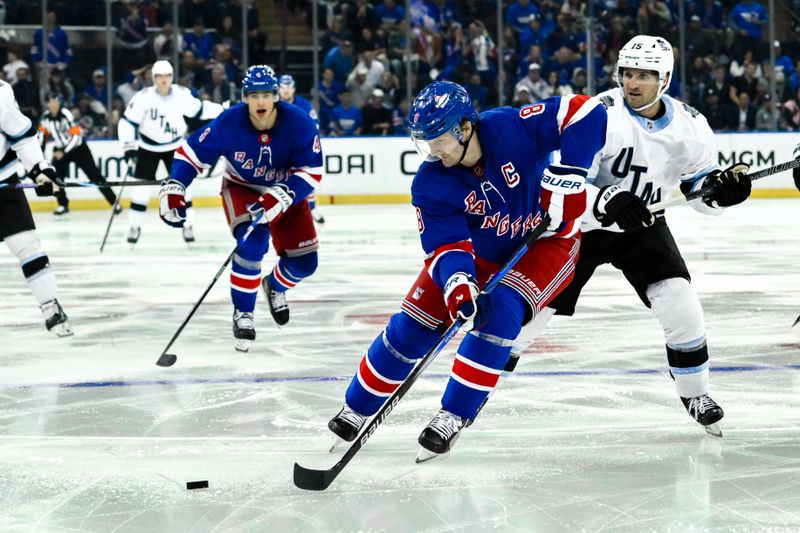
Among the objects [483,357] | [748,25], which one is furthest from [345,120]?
[483,357]

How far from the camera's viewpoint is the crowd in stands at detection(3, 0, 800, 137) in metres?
12.8

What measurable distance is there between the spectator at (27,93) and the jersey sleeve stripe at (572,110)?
32.5ft

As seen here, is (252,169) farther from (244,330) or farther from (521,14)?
(521,14)

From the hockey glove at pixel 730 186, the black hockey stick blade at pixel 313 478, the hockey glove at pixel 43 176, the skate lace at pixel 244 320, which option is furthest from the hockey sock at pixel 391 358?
the hockey glove at pixel 43 176

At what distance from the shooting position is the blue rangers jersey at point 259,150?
195 inches

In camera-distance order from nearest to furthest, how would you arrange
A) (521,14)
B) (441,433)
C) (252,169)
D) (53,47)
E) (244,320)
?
(441,433) → (244,320) → (252,169) → (53,47) → (521,14)

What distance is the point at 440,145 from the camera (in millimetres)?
2932

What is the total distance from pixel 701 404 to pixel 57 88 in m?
10.3

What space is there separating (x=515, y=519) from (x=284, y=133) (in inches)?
108

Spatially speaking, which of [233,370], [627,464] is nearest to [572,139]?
[627,464]

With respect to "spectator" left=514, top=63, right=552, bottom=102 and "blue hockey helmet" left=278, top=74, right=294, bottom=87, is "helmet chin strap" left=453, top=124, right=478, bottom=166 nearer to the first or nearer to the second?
"blue hockey helmet" left=278, top=74, right=294, bottom=87

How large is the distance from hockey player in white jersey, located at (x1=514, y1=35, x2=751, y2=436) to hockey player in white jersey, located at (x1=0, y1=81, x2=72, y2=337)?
260cm

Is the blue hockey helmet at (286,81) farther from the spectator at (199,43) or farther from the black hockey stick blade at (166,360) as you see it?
the black hockey stick blade at (166,360)

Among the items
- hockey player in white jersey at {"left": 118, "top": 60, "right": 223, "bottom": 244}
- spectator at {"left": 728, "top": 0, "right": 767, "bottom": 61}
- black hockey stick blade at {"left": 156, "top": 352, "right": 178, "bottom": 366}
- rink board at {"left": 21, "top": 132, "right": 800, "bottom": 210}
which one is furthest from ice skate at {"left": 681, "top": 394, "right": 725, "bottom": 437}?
spectator at {"left": 728, "top": 0, "right": 767, "bottom": 61}
